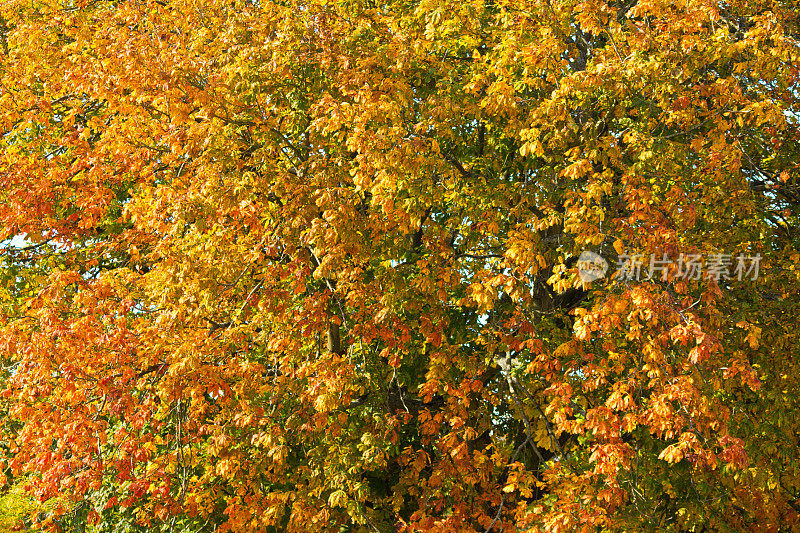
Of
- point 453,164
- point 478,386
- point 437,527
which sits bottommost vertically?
point 437,527

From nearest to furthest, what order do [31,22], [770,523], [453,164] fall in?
[453,164], [770,523], [31,22]

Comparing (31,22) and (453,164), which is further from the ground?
(31,22)

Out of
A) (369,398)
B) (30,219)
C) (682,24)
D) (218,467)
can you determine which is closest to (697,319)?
(682,24)

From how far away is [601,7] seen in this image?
7262 millimetres

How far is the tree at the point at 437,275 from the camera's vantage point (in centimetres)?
676

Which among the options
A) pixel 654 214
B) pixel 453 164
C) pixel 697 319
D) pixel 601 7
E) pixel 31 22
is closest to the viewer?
→ pixel 697 319

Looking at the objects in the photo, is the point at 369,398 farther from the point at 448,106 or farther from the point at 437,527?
the point at 448,106

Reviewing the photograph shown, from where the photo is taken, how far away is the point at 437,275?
7445 mm

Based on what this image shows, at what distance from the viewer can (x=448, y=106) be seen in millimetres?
6945

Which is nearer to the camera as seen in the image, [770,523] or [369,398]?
[369,398]

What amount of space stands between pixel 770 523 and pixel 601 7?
5726 millimetres

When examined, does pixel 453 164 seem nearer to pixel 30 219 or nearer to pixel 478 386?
pixel 478 386

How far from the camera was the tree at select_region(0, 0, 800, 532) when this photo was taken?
6758 millimetres

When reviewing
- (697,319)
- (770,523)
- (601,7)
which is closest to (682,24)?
(601,7)
